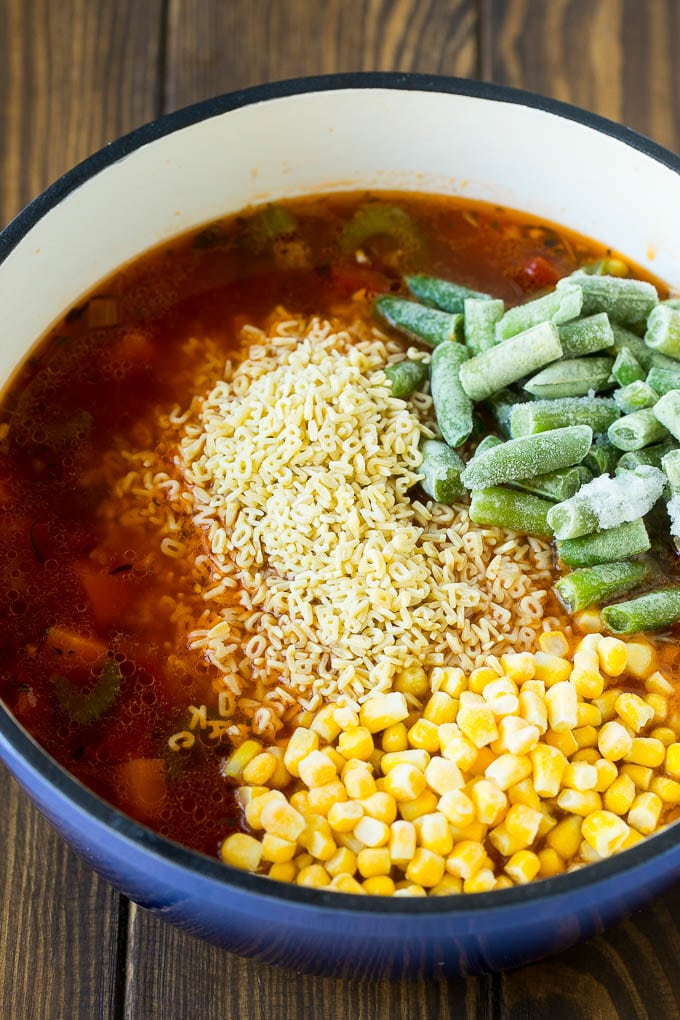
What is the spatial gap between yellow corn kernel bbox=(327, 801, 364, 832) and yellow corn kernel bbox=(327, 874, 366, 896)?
101mm

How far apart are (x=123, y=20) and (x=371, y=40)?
799 mm

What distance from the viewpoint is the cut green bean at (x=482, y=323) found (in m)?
2.89

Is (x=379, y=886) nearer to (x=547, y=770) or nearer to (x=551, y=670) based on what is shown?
(x=547, y=770)

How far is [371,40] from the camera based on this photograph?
3.74 metres

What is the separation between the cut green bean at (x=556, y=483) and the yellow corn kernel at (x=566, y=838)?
745mm

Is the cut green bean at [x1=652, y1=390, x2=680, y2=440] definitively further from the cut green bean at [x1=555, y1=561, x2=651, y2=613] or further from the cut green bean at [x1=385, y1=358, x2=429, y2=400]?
the cut green bean at [x1=385, y1=358, x2=429, y2=400]

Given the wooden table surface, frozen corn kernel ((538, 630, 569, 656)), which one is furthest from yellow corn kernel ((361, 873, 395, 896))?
the wooden table surface

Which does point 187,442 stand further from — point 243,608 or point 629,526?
point 629,526

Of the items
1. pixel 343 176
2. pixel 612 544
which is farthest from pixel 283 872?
pixel 343 176

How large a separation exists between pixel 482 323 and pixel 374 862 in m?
1.35

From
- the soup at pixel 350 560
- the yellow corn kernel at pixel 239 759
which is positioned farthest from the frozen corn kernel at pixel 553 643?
the yellow corn kernel at pixel 239 759

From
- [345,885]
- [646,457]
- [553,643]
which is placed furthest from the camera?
[646,457]

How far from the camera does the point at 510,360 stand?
9.12ft

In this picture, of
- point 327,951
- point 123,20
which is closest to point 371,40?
point 123,20
